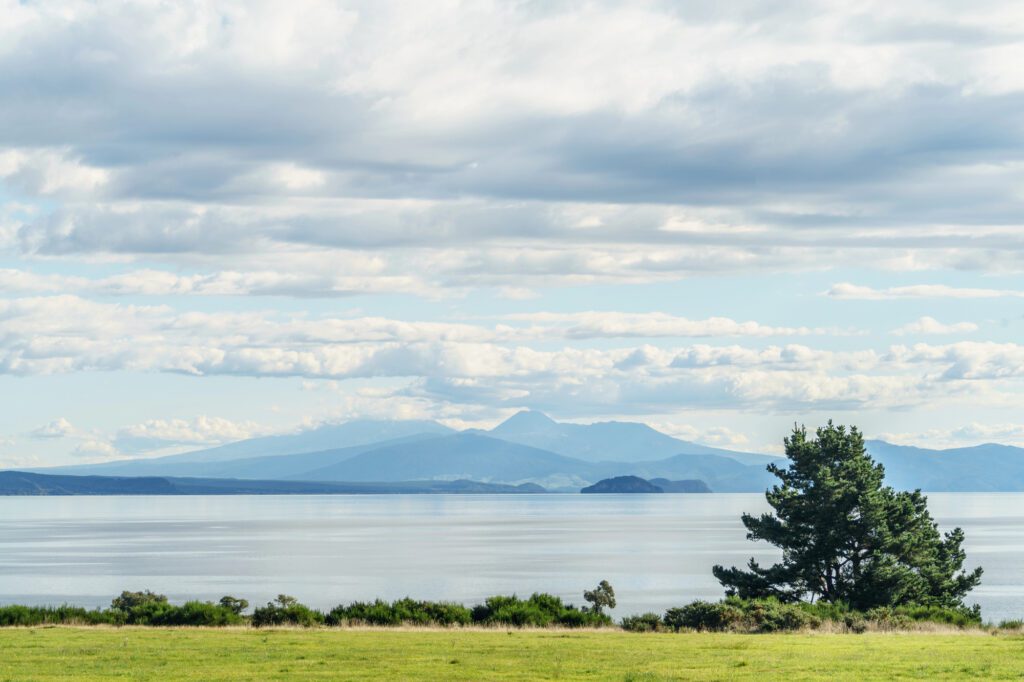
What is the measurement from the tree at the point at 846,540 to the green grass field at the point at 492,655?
66.2 feet

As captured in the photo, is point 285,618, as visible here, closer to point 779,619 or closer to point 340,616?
point 340,616

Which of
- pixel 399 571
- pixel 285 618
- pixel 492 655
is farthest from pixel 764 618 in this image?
pixel 399 571

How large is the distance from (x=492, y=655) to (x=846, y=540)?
114 feet

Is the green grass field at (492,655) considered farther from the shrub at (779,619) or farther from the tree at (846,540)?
the tree at (846,540)

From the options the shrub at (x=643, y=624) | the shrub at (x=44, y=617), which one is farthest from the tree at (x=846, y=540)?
the shrub at (x=44, y=617)

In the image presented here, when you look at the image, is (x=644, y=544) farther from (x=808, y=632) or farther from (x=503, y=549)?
(x=808, y=632)

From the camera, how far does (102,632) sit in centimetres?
4566

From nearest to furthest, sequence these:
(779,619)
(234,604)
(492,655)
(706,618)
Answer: (492,655) < (779,619) < (706,618) < (234,604)

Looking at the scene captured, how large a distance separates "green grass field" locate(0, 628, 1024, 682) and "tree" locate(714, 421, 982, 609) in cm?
2018

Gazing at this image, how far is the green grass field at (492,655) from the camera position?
106 feet

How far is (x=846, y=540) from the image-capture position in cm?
6669

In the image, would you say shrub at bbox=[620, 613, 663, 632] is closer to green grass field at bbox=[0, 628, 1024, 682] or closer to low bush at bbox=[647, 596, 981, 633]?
low bush at bbox=[647, 596, 981, 633]

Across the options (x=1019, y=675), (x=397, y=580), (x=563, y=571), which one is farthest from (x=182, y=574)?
(x=1019, y=675)

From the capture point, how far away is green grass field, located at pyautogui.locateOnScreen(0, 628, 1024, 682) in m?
32.4
